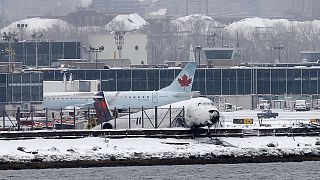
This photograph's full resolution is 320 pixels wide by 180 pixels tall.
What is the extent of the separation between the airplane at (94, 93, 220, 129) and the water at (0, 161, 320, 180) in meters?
9.65

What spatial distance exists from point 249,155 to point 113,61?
11915cm

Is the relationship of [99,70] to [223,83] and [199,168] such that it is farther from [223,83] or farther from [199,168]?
[199,168]

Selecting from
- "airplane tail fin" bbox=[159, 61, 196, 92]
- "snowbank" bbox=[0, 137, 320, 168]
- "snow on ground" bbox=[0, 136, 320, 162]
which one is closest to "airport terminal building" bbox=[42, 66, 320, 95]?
"airplane tail fin" bbox=[159, 61, 196, 92]

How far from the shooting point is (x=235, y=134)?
3445 inches

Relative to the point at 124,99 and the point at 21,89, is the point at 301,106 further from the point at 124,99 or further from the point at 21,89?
the point at 21,89

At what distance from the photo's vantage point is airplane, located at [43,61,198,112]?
141875 millimetres

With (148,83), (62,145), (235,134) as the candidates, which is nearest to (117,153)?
(62,145)

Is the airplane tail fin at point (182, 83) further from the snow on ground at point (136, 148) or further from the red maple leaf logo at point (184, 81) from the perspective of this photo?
the snow on ground at point (136, 148)

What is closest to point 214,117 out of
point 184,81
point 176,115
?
point 176,115

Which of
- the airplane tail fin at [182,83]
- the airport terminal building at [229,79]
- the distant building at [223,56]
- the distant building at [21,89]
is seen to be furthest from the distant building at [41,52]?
the airplane tail fin at [182,83]

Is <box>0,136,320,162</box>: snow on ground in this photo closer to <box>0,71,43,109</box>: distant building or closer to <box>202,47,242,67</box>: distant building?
<box>0,71,43,109</box>: distant building

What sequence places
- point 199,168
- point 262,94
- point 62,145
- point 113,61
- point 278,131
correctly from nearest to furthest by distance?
1. point 199,168
2. point 62,145
3. point 278,131
4. point 262,94
5. point 113,61

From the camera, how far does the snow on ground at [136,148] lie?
260 feet

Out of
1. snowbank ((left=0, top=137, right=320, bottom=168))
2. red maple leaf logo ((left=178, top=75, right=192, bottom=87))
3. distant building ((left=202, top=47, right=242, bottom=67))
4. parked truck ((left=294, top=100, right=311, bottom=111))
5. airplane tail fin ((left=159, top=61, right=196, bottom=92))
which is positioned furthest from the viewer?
distant building ((left=202, top=47, right=242, bottom=67))
